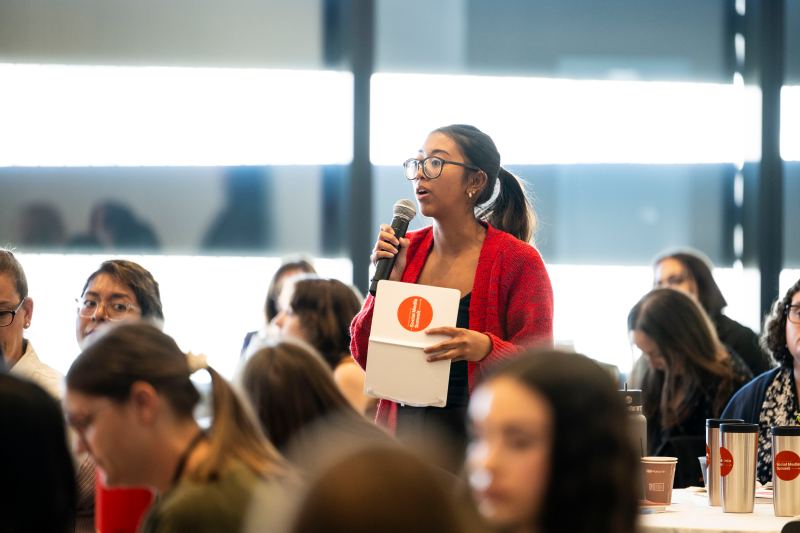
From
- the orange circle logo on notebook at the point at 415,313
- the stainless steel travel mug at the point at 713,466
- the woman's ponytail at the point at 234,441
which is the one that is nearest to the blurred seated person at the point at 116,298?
the orange circle logo on notebook at the point at 415,313

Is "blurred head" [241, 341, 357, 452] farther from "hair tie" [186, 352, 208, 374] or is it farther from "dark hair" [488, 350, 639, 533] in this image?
"dark hair" [488, 350, 639, 533]

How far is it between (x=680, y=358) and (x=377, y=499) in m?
3.77

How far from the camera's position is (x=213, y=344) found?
20.0ft

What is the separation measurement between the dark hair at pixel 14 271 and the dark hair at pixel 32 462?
7.13ft

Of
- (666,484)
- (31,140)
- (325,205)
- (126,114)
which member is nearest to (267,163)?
(325,205)

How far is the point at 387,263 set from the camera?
3.24 meters

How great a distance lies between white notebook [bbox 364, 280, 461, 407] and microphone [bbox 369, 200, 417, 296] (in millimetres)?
98

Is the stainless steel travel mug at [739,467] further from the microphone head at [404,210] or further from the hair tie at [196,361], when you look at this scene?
the hair tie at [196,361]

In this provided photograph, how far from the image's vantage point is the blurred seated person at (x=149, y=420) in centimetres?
193

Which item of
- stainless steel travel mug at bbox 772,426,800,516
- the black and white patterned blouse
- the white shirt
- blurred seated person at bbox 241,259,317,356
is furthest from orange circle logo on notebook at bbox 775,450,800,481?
blurred seated person at bbox 241,259,317,356

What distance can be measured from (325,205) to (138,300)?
264 centimetres

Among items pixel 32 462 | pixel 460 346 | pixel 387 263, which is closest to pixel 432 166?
pixel 387 263

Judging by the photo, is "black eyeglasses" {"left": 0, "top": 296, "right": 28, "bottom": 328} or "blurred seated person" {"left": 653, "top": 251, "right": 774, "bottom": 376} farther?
"blurred seated person" {"left": 653, "top": 251, "right": 774, "bottom": 376}

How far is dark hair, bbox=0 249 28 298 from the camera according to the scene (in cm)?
370
